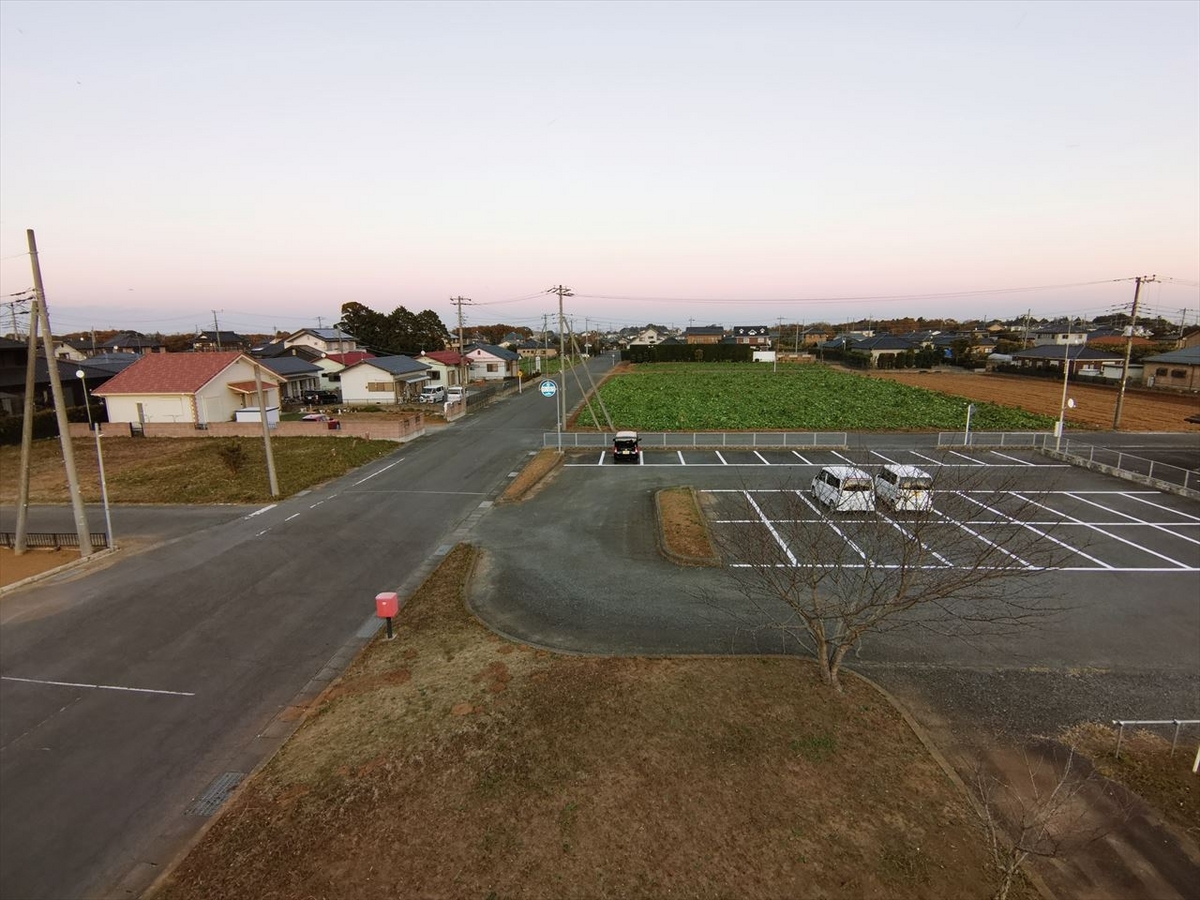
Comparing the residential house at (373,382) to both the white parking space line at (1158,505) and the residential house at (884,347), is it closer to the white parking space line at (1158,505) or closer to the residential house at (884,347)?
the white parking space line at (1158,505)

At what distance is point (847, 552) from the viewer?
16.1 metres

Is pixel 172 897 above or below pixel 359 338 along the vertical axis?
below

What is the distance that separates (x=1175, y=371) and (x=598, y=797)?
7113 centimetres

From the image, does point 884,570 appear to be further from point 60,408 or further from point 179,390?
point 179,390

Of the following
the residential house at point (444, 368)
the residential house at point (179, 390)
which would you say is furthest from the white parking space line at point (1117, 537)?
the residential house at point (444, 368)

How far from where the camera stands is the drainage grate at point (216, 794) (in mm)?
7949

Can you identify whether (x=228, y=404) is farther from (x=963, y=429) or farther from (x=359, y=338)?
(x=963, y=429)

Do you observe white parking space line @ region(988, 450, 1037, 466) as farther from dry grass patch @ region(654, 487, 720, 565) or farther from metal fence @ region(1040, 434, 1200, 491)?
dry grass patch @ region(654, 487, 720, 565)

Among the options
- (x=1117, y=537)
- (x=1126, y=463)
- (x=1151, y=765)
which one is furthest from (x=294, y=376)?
(x=1126, y=463)

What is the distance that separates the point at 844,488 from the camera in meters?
19.0

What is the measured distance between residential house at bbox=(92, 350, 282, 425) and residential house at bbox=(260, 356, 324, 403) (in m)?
5.03

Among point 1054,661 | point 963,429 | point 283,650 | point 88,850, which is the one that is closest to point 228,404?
point 283,650

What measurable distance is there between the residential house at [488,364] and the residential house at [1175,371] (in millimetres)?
65969

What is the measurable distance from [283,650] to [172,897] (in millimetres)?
5802
